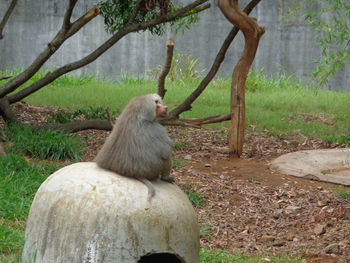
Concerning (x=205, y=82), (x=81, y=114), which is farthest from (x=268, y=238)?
(x=81, y=114)

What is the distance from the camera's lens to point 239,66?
9.95m

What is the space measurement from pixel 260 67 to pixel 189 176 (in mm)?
9873

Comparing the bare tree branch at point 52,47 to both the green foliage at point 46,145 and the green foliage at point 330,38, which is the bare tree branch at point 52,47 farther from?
the green foliage at point 330,38

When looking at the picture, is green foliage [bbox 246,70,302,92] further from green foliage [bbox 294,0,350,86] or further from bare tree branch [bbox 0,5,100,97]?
bare tree branch [bbox 0,5,100,97]

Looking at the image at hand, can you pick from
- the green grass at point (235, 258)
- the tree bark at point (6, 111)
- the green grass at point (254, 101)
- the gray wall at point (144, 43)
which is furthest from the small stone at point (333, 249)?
the gray wall at point (144, 43)

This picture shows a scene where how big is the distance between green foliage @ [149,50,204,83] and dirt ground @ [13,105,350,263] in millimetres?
6272

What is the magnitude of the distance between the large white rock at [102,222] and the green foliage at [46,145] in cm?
402

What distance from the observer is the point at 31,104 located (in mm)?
12891

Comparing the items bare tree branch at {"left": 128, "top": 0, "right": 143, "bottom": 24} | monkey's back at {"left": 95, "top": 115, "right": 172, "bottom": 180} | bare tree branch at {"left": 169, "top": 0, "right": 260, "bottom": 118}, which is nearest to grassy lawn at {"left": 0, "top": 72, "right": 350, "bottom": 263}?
monkey's back at {"left": 95, "top": 115, "right": 172, "bottom": 180}

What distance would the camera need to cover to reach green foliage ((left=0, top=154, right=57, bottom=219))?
6934mm

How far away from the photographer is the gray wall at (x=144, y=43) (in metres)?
18.3

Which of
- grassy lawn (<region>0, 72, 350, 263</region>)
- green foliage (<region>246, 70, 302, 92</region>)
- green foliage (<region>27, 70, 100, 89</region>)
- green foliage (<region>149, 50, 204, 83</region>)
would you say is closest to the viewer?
grassy lawn (<region>0, 72, 350, 263</region>)

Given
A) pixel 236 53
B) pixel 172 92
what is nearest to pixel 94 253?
pixel 172 92

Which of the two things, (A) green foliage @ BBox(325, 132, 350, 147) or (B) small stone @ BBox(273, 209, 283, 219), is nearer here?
(B) small stone @ BBox(273, 209, 283, 219)
